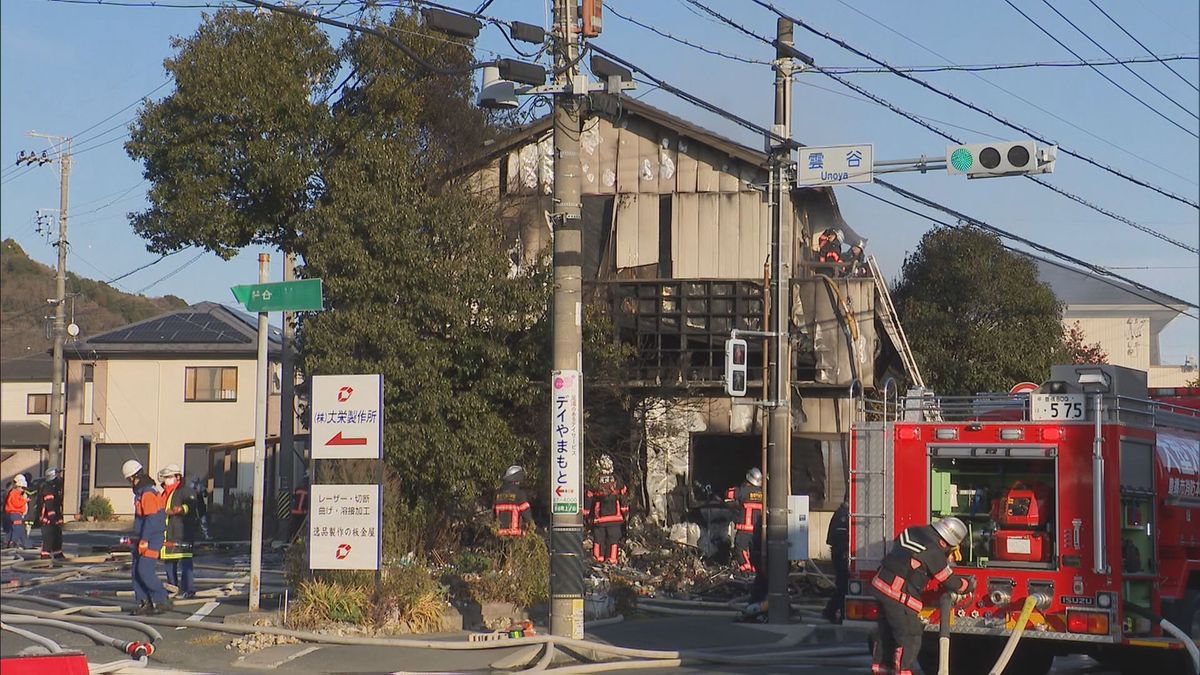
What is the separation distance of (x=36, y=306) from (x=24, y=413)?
24.5 ft

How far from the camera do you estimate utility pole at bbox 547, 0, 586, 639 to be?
1316 centimetres

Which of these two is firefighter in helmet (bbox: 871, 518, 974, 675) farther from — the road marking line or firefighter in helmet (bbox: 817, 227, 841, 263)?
firefighter in helmet (bbox: 817, 227, 841, 263)

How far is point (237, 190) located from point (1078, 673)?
13782 mm

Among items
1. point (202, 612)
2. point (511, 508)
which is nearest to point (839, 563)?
point (511, 508)

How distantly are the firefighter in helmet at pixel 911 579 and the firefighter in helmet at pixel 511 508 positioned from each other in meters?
7.42

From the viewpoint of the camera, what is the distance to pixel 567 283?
13.5 metres

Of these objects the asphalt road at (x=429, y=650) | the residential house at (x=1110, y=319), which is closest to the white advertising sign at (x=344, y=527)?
the asphalt road at (x=429, y=650)

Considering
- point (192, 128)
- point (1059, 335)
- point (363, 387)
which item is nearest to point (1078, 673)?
point (363, 387)

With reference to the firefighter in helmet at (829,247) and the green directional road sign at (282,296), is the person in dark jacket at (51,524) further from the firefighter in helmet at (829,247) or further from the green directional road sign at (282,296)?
the firefighter in helmet at (829,247)

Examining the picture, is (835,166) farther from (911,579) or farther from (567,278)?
(911,579)

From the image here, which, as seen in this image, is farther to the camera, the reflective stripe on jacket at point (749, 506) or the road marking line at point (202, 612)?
the reflective stripe on jacket at point (749, 506)

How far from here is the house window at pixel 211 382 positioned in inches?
1876

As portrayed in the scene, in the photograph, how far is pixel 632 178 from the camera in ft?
85.2

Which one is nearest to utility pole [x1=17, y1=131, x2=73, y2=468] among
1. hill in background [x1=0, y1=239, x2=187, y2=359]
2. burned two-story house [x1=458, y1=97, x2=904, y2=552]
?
hill in background [x1=0, y1=239, x2=187, y2=359]
